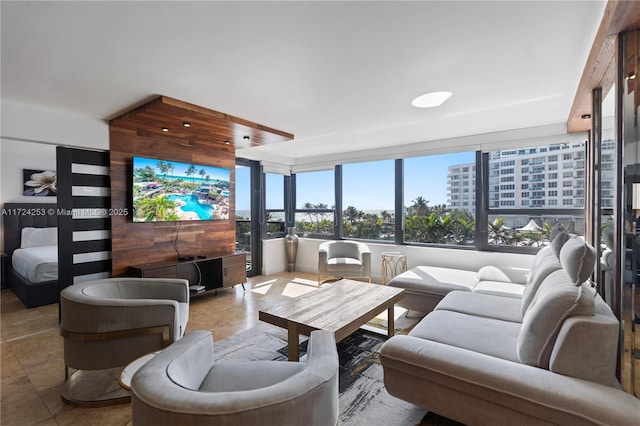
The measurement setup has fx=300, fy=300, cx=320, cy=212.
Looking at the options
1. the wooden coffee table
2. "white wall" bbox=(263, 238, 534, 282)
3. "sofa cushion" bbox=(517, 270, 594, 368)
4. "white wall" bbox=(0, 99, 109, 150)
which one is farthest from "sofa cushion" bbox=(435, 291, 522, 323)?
"white wall" bbox=(0, 99, 109, 150)

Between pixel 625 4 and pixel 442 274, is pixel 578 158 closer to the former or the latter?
pixel 442 274

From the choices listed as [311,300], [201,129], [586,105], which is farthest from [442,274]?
[201,129]

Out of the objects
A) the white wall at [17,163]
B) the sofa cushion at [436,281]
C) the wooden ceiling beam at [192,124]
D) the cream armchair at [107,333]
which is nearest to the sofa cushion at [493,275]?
the sofa cushion at [436,281]

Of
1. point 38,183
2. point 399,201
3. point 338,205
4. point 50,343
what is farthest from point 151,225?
point 399,201

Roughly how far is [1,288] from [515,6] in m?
6.83

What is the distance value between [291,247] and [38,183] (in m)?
4.10

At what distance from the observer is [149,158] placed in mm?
3713

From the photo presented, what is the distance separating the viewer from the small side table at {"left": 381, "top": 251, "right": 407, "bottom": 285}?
181 inches

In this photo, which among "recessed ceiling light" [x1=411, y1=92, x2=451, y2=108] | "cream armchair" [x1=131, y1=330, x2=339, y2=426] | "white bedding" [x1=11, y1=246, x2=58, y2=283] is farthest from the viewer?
"white bedding" [x1=11, y1=246, x2=58, y2=283]

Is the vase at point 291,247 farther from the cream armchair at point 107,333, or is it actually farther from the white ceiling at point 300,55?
the cream armchair at point 107,333

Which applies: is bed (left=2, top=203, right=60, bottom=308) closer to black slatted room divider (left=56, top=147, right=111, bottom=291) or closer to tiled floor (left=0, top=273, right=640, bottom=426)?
tiled floor (left=0, top=273, right=640, bottom=426)

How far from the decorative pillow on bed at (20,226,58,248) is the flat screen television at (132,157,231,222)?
7.32 ft

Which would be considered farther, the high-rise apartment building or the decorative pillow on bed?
the decorative pillow on bed

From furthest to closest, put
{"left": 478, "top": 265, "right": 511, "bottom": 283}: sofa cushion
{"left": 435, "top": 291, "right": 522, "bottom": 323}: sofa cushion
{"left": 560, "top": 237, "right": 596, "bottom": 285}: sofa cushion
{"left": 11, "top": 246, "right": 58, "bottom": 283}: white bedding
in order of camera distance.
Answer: {"left": 11, "top": 246, "right": 58, "bottom": 283}: white bedding < {"left": 478, "top": 265, "right": 511, "bottom": 283}: sofa cushion < {"left": 435, "top": 291, "right": 522, "bottom": 323}: sofa cushion < {"left": 560, "top": 237, "right": 596, "bottom": 285}: sofa cushion
